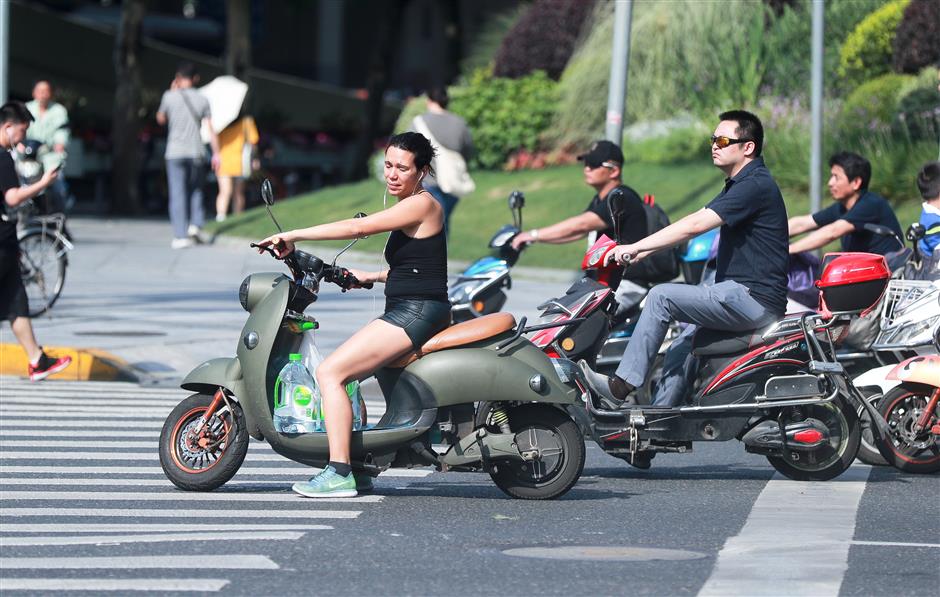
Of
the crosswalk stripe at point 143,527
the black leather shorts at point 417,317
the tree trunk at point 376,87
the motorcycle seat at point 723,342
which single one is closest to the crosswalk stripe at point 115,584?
the crosswalk stripe at point 143,527

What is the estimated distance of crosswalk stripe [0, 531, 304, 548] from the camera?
274 inches

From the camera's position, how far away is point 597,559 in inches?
269

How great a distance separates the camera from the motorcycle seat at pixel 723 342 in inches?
348

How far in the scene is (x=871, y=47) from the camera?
22.7 m

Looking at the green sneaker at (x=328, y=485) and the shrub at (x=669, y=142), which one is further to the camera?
the shrub at (x=669, y=142)

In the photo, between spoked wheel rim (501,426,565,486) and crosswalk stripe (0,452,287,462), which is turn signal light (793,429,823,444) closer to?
spoked wheel rim (501,426,565,486)

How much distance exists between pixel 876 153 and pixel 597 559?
46.2ft

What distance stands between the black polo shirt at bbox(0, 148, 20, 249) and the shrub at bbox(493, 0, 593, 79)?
16646mm

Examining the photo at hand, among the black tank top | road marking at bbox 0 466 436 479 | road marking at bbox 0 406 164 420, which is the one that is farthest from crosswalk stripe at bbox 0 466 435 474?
road marking at bbox 0 406 164 420

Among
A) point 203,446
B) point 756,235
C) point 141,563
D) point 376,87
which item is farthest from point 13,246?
point 376,87

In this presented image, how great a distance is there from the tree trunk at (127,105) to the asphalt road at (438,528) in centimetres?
1934

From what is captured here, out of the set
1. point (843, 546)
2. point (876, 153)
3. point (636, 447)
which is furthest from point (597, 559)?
point (876, 153)

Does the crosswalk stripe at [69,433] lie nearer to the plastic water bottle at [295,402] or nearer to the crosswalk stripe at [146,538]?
the plastic water bottle at [295,402]

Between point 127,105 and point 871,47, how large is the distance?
12.8 metres
